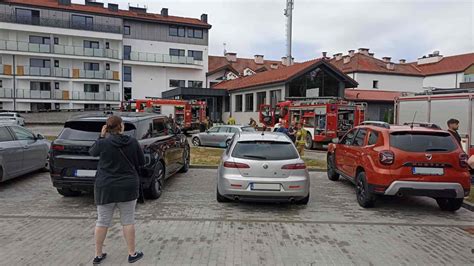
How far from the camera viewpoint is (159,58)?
145ft

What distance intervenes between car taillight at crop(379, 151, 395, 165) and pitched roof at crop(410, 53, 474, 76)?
53682mm

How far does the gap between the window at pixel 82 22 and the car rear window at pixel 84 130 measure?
3888cm

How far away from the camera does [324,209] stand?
6734 millimetres

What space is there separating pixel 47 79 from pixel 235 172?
3983 cm

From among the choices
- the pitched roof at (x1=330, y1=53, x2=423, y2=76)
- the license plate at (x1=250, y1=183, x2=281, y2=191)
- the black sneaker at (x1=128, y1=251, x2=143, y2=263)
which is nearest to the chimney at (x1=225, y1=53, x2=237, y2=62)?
the pitched roof at (x1=330, y1=53, x2=423, y2=76)

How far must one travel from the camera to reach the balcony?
1494 inches

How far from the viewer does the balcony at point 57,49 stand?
37.9m

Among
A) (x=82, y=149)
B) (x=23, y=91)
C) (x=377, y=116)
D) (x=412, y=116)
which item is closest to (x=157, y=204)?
(x=82, y=149)

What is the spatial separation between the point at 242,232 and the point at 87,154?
3.18 meters

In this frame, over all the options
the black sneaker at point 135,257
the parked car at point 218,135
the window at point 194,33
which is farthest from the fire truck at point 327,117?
the window at point 194,33

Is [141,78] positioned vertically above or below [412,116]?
above

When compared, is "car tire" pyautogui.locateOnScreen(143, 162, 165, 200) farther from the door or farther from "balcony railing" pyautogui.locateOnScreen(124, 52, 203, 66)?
"balcony railing" pyautogui.locateOnScreen(124, 52, 203, 66)

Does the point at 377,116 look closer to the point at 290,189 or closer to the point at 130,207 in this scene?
the point at 290,189

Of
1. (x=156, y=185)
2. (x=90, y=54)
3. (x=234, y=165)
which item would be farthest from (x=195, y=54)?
(x=234, y=165)
